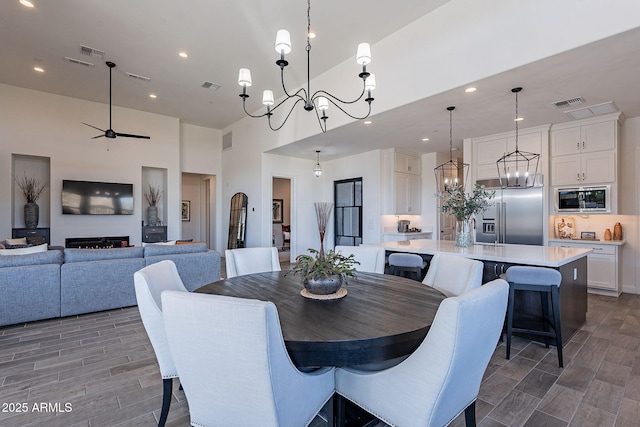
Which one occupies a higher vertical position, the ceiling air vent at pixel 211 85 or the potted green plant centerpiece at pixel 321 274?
the ceiling air vent at pixel 211 85

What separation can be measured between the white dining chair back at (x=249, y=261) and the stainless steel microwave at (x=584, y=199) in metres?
4.82

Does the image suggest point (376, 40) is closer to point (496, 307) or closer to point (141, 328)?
point (496, 307)

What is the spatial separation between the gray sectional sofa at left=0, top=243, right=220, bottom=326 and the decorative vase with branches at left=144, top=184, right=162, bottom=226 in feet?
13.1

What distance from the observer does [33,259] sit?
3365 mm

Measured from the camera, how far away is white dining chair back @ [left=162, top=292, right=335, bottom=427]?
1018 mm

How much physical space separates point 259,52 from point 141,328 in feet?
13.1

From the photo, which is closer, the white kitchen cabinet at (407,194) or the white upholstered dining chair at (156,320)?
the white upholstered dining chair at (156,320)

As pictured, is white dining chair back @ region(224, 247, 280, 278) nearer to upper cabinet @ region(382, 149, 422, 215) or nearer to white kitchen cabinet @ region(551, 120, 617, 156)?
upper cabinet @ region(382, 149, 422, 215)

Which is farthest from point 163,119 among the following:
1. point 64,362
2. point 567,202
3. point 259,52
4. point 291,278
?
point 567,202

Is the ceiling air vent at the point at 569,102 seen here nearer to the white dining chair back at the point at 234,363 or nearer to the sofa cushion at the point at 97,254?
the white dining chair back at the point at 234,363

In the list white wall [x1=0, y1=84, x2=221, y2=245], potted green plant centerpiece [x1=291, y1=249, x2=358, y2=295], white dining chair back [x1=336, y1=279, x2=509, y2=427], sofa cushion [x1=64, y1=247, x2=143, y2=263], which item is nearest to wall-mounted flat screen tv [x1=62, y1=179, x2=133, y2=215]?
white wall [x1=0, y1=84, x2=221, y2=245]

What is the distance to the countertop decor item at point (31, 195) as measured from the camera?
625cm

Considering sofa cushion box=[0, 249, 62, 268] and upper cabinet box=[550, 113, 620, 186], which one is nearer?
sofa cushion box=[0, 249, 62, 268]

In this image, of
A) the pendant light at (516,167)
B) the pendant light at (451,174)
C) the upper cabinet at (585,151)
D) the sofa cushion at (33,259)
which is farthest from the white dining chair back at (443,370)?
the upper cabinet at (585,151)
